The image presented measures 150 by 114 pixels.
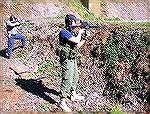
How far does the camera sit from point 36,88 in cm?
844

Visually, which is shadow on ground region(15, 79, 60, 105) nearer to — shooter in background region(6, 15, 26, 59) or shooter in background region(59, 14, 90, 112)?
shooter in background region(59, 14, 90, 112)

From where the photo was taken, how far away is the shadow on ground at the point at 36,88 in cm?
818

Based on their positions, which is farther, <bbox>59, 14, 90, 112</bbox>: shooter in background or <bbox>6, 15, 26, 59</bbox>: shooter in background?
<bbox>6, 15, 26, 59</bbox>: shooter in background

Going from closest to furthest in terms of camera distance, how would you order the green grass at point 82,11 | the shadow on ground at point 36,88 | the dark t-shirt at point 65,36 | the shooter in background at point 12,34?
the dark t-shirt at point 65,36 → the shadow on ground at point 36,88 → the shooter in background at point 12,34 → the green grass at point 82,11

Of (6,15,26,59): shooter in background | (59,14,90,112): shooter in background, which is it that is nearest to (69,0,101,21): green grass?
(6,15,26,59): shooter in background

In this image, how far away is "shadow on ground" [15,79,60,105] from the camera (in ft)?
26.8

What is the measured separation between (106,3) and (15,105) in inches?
180

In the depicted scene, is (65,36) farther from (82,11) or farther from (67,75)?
(82,11)

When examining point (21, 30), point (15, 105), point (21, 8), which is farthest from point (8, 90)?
point (21, 8)

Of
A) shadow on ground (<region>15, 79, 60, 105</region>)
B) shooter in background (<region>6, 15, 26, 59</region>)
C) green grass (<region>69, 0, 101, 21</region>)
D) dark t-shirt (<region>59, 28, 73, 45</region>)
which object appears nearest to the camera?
dark t-shirt (<region>59, 28, 73, 45</region>)

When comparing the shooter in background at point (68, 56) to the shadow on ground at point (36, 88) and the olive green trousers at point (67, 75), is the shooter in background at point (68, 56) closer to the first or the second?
the olive green trousers at point (67, 75)

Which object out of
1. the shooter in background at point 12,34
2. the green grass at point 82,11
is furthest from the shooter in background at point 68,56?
the green grass at point 82,11

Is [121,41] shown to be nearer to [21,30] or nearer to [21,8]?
[21,30]

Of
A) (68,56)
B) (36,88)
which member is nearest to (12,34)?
(36,88)
